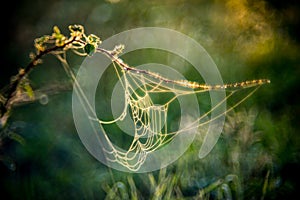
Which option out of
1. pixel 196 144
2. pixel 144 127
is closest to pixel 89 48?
pixel 144 127

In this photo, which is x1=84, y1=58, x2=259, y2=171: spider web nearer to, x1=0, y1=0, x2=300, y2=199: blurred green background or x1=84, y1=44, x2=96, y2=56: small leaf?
x1=0, y1=0, x2=300, y2=199: blurred green background

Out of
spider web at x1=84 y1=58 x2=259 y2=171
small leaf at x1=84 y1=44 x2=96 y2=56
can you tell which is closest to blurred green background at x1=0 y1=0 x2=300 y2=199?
spider web at x1=84 y1=58 x2=259 y2=171

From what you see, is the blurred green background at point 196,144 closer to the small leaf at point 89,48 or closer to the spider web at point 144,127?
the spider web at point 144,127

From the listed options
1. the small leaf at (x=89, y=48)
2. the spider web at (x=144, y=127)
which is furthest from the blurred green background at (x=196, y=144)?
the small leaf at (x=89, y=48)

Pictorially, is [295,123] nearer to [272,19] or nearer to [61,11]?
[272,19]

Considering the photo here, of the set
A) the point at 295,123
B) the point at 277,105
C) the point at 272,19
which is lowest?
the point at 295,123

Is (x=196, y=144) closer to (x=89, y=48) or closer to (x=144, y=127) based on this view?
(x=144, y=127)

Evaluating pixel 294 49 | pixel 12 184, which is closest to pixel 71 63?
pixel 12 184

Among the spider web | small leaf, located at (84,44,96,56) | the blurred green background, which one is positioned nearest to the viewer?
small leaf, located at (84,44,96,56)
